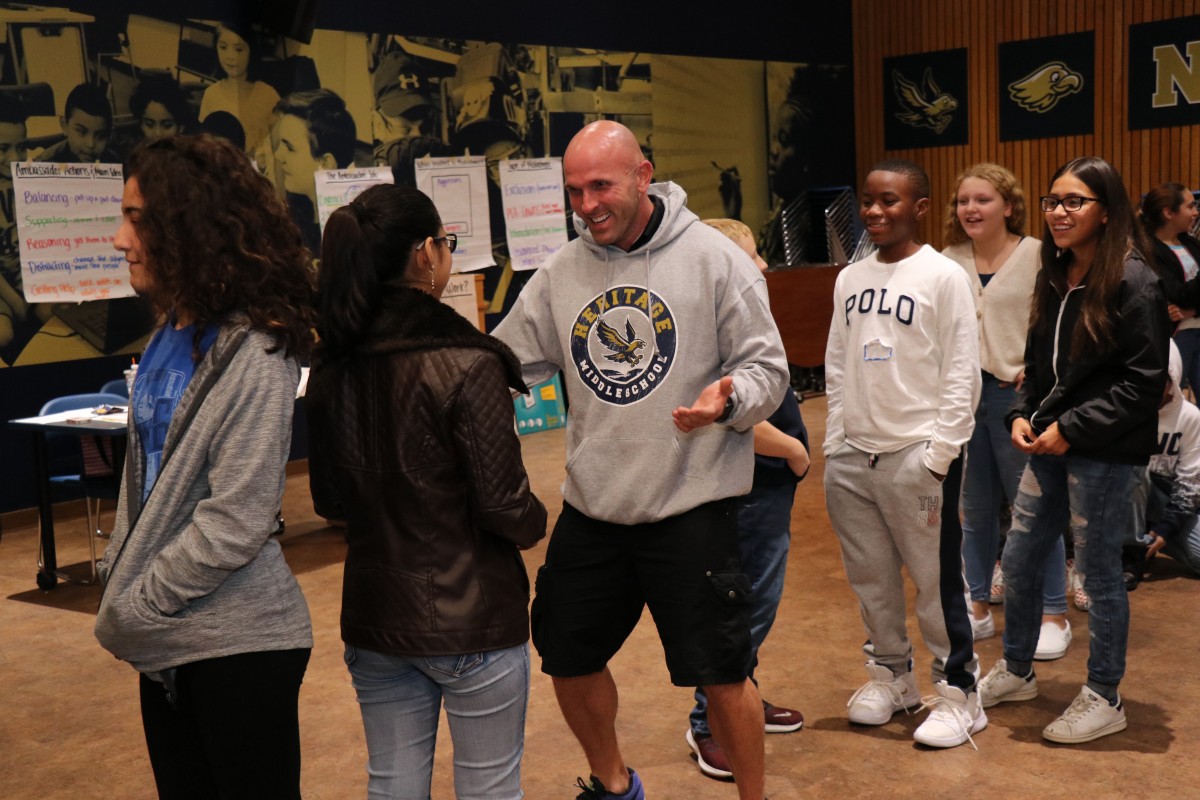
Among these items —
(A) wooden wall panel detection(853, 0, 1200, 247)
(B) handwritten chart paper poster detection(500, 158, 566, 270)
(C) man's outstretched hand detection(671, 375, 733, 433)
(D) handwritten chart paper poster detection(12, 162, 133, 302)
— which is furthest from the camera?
(A) wooden wall panel detection(853, 0, 1200, 247)

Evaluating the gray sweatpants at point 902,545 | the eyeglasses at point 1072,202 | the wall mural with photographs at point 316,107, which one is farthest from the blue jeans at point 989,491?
the wall mural with photographs at point 316,107

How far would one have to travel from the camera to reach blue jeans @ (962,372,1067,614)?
411 centimetres

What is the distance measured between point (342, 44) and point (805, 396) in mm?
4542

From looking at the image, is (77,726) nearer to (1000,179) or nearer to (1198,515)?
(1000,179)

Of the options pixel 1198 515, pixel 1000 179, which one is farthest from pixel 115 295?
pixel 1198 515

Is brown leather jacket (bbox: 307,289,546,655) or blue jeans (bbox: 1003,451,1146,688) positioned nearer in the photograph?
brown leather jacket (bbox: 307,289,546,655)

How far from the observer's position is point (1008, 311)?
4156 mm

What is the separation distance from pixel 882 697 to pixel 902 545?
0.49 m

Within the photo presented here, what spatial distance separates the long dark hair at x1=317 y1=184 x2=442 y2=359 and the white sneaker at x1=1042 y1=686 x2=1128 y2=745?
2.37 metres

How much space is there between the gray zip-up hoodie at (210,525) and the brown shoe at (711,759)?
5.61ft

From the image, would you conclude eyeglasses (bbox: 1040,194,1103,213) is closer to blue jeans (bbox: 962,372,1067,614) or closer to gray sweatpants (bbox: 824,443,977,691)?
gray sweatpants (bbox: 824,443,977,691)

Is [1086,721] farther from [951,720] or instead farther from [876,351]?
[876,351]

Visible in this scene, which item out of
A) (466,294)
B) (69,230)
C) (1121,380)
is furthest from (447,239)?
(466,294)

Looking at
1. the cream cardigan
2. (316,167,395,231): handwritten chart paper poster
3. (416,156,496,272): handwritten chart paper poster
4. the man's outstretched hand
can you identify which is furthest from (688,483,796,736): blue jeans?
(416,156,496,272): handwritten chart paper poster
